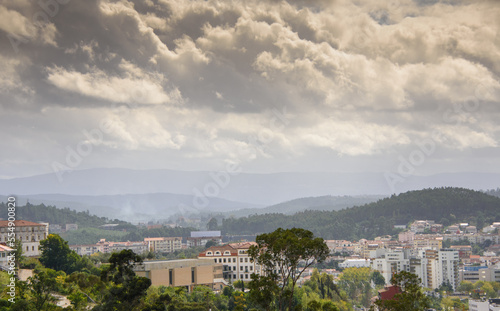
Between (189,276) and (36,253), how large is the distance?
10987 millimetres

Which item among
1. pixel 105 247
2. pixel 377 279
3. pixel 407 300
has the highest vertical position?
pixel 105 247

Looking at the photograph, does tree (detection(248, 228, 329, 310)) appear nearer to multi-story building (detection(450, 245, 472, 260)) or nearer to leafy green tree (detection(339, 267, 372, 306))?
leafy green tree (detection(339, 267, 372, 306))

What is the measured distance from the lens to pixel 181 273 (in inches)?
2003

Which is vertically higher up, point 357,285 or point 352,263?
point 352,263

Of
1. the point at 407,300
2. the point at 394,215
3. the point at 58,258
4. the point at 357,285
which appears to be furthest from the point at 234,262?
the point at 394,215

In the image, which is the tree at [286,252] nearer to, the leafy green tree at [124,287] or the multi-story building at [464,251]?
the leafy green tree at [124,287]

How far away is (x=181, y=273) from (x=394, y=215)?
14034 centimetres

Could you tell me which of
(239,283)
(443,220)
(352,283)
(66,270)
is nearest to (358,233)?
(443,220)

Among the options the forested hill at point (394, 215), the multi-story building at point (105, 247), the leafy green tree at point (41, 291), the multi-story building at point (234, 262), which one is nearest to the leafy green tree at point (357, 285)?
the multi-story building at point (234, 262)

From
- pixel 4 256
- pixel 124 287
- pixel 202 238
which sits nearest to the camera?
pixel 124 287

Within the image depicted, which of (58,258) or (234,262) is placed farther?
(234,262)

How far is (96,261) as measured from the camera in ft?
173

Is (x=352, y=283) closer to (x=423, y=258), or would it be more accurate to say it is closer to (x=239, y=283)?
(x=423, y=258)

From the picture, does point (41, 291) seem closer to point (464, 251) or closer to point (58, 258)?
point (58, 258)
